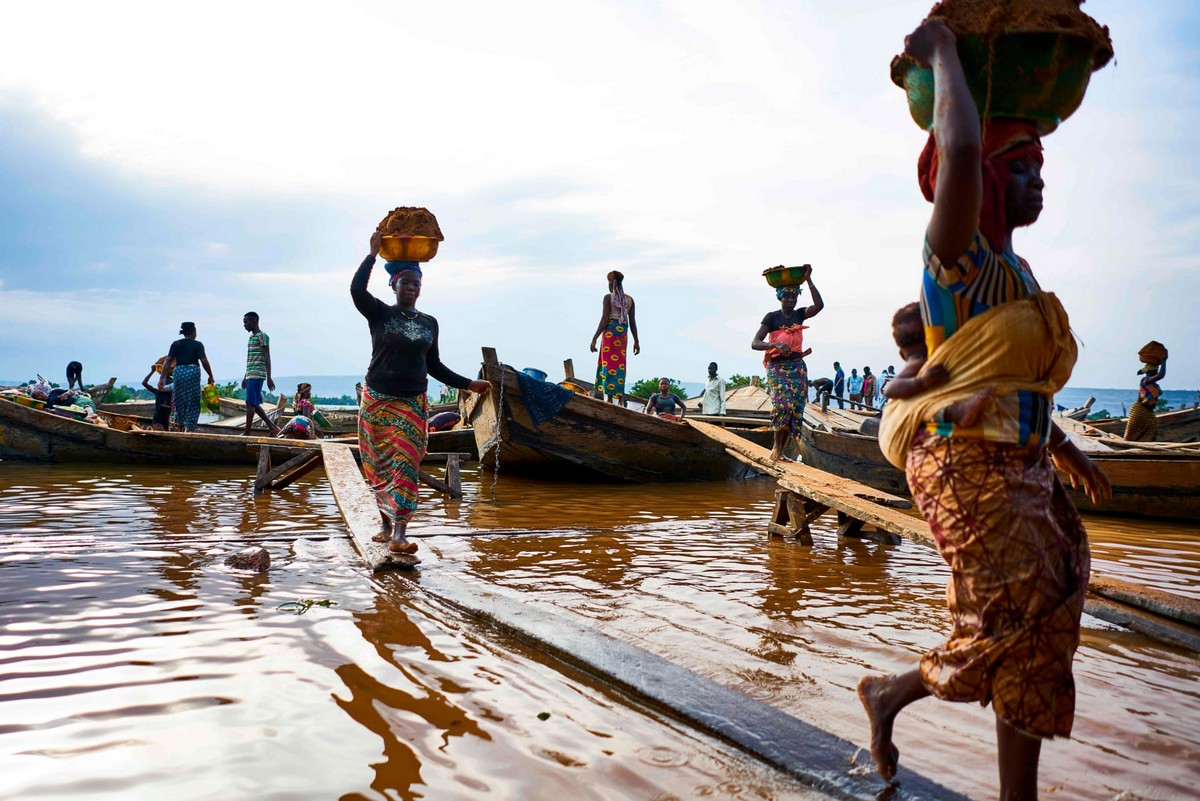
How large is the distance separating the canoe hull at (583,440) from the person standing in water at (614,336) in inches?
63.3

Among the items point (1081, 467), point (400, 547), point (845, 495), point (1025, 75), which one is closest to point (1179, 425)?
point (845, 495)

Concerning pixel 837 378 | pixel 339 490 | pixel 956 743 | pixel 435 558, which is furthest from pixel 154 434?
pixel 837 378

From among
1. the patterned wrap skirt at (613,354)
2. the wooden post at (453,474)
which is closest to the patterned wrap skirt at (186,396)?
the wooden post at (453,474)

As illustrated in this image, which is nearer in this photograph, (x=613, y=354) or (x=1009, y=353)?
(x=1009, y=353)

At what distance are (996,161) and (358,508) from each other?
4829 mm

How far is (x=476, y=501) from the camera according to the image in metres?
8.51

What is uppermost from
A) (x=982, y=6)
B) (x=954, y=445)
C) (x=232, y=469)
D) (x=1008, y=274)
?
(x=982, y=6)

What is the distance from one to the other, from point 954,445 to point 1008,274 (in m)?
0.41

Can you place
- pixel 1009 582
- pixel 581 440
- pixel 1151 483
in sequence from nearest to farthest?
pixel 1009 582
pixel 1151 483
pixel 581 440

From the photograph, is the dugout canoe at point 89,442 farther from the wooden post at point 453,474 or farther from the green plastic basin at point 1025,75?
the green plastic basin at point 1025,75

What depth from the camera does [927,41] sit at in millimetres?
1790

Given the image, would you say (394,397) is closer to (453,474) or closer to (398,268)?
(398,268)

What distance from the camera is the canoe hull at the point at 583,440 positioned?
972 cm

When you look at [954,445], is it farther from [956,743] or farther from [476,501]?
[476,501]
